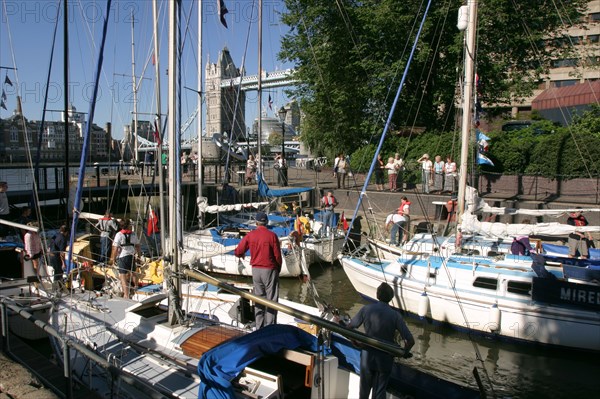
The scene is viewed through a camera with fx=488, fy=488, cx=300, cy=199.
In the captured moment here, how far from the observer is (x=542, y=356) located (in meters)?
10.8

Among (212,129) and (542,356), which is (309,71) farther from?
(212,129)

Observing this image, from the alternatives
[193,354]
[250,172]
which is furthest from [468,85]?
[250,172]

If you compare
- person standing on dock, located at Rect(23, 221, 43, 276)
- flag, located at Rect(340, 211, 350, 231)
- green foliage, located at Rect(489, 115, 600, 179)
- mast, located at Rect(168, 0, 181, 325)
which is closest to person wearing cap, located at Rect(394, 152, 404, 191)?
green foliage, located at Rect(489, 115, 600, 179)

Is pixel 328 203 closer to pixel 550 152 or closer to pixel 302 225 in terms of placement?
pixel 302 225

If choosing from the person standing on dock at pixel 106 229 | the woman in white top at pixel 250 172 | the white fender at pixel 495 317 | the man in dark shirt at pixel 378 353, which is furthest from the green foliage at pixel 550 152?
the man in dark shirt at pixel 378 353

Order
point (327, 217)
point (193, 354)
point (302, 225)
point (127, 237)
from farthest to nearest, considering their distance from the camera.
A: point (327, 217) < point (302, 225) < point (127, 237) < point (193, 354)

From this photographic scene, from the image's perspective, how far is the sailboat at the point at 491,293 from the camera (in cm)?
1049

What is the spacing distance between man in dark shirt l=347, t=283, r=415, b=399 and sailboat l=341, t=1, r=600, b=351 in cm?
615

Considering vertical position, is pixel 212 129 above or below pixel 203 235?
above

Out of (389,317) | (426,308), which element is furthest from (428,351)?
(389,317)

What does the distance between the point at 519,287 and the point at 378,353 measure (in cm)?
730

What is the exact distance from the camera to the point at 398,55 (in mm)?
25953

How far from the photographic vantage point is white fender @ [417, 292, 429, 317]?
12.2 meters

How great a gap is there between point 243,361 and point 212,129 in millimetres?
140221
